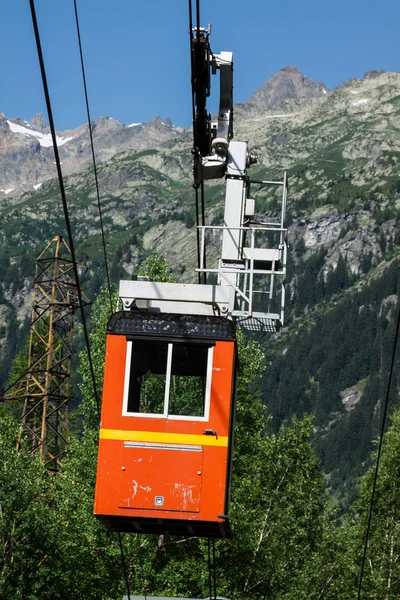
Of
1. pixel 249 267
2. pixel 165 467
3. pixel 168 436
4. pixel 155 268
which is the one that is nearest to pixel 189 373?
pixel 168 436

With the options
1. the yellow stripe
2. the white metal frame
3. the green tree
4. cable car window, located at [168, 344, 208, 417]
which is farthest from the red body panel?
the green tree

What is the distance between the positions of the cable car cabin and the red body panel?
18mm

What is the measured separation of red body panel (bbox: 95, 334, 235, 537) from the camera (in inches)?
769

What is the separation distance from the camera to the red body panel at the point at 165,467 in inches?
769

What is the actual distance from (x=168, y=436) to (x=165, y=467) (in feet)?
1.82

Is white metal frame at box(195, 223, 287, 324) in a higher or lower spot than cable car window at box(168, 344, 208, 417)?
higher

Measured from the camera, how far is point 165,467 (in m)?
19.6

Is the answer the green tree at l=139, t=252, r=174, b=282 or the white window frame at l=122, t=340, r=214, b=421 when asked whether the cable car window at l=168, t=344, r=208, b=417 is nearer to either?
the white window frame at l=122, t=340, r=214, b=421

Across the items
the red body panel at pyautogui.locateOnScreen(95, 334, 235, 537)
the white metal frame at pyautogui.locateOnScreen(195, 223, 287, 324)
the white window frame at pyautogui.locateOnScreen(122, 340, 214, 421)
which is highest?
the white metal frame at pyautogui.locateOnScreen(195, 223, 287, 324)

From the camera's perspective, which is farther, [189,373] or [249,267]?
[249,267]

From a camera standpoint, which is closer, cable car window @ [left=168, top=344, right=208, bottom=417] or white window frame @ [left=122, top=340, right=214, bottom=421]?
white window frame @ [left=122, top=340, right=214, bottom=421]

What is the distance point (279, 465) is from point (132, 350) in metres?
32.9

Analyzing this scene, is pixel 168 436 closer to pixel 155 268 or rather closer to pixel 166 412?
pixel 166 412

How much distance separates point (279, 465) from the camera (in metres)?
51.8
